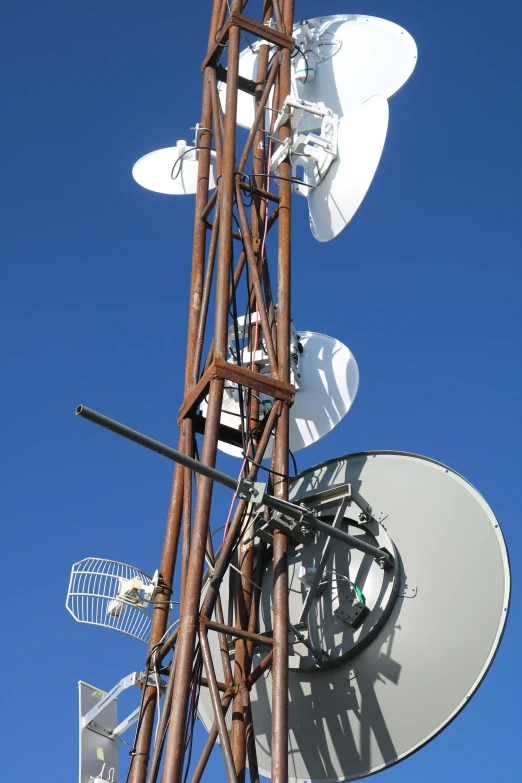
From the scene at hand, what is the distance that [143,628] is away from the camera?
1343 cm

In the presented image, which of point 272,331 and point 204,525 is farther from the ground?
point 272,331

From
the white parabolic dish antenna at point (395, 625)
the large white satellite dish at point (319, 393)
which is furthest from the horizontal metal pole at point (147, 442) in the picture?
the large white satellite dish at point (319, 393)

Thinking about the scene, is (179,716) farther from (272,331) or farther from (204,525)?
(272,331)

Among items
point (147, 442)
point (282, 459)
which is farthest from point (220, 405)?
point (147, 442)

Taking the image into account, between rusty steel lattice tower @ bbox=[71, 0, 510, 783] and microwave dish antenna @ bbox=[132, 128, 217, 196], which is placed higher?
microwave dish antenna @ bbox=[132, 128, 217, 196]

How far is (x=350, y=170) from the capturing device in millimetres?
14586

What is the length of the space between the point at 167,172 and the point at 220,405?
5648 mm

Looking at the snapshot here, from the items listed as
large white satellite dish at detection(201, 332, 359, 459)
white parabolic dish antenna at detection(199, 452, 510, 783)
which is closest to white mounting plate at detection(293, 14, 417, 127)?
large white satellite dish at detection(201, 332, 359, 459)

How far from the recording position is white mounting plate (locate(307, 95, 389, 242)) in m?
14.2

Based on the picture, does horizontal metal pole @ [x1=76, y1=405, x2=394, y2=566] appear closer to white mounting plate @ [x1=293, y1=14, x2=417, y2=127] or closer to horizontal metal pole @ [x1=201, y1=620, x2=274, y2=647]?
horizontal metal pole @ [x1=201, y1=620, x2=274, y2=647]

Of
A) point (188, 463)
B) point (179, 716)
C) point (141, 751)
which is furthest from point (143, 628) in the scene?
point (188, 463)

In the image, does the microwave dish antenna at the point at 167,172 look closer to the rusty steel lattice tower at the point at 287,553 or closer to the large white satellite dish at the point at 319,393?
the rusty steel lattice tower at the point at 287,553

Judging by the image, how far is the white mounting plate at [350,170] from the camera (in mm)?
14172

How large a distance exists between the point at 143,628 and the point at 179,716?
100 inches
